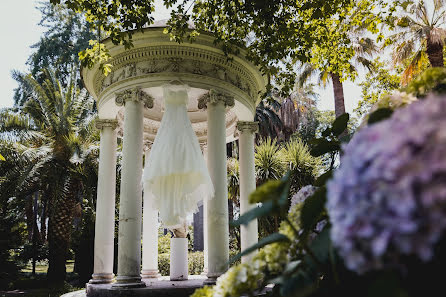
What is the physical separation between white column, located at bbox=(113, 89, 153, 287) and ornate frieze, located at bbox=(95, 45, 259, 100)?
1.92ft

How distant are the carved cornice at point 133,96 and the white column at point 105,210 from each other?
6.43 ft

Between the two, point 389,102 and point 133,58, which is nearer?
point 389,102

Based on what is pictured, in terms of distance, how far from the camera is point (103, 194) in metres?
11.1

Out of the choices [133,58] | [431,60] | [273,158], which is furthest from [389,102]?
[273,158]

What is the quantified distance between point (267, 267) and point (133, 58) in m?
8.76

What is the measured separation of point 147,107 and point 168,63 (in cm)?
139

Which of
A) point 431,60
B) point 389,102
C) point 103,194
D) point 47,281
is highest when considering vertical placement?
point 431,60

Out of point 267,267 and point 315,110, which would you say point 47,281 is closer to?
point 267,267

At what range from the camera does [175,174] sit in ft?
28.0

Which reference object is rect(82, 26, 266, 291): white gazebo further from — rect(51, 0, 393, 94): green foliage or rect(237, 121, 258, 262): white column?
rect(51, 0, 393, 94): green foliage

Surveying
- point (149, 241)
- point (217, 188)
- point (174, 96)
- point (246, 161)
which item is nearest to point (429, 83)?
point (217, 188)

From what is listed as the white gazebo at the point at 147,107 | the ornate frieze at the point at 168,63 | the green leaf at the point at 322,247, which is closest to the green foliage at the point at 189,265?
the white gazebo at the point at 147,107

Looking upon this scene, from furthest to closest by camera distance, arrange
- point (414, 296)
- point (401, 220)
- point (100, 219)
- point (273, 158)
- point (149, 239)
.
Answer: point (273, 158) < point (149, 239) < point (100, 219) < point (414, 296) < point (401, 220)

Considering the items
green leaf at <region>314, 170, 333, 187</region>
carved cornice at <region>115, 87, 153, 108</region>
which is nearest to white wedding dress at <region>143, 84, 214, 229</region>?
carved cornice at <region>115, 87, 153, 108</region>
